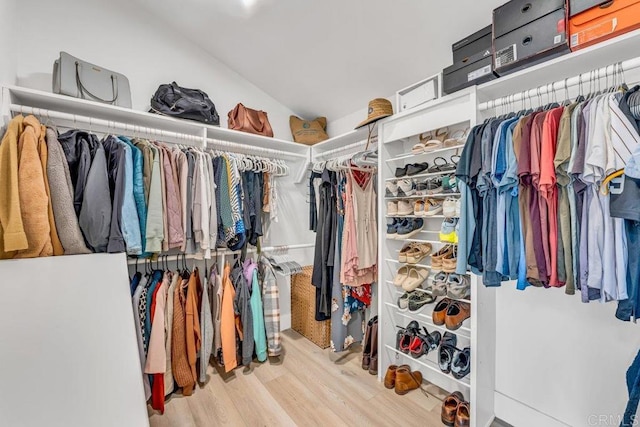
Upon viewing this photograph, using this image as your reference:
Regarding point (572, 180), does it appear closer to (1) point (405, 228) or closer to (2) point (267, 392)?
(1) point (405, 228)

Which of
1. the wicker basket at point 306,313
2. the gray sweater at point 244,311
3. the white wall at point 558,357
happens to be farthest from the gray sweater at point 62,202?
the white wall at point 558,357

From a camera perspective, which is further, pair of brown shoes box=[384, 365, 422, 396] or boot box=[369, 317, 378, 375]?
boot box=[369, 317, 378, 375]

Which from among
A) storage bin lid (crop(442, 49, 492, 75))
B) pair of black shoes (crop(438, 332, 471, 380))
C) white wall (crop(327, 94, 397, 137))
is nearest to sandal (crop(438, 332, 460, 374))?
pair of black shoes (crop(438, 332, 471, 380))

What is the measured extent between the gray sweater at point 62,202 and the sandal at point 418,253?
6.31 feet

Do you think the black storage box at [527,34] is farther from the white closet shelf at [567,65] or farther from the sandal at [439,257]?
the sandal at [439,257]

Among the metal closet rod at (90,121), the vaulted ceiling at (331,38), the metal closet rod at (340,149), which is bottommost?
the metal closet rod at (340,149)

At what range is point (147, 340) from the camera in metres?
1.77

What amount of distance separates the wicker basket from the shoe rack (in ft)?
2.08

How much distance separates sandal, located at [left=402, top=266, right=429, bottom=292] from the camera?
183cm

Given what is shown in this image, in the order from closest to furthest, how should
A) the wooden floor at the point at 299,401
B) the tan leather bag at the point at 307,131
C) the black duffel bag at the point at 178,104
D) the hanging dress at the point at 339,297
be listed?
the wooden floor at the point at 299,401
the black duffel bag at the point at 178,104
the hanging dress at the point at 339,297
the tan leather bag at the point at 307,131

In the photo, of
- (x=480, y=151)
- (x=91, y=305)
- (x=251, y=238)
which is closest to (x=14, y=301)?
(x=91, y=305)

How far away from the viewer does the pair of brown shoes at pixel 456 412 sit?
152 centimetres

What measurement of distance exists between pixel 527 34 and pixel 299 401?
238 centimetres

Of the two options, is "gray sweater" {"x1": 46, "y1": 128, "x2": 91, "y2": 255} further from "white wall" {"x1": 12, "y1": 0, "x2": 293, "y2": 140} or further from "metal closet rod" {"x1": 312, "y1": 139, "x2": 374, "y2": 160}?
"metal closet rod" {"x1": 312, "y1": 139, "x2": 374, "y2": 160}
